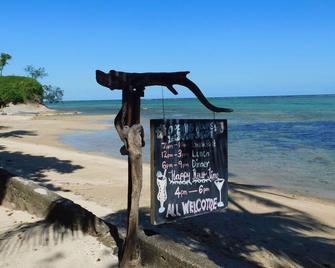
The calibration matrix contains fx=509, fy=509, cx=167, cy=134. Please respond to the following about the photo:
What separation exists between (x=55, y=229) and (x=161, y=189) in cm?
223

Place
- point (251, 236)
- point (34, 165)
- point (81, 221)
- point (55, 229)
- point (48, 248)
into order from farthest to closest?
point (34, 165) → point (251, 236) → point (55, 229) → point (81, 221) → point (48, 248)

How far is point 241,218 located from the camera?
28.0 feet

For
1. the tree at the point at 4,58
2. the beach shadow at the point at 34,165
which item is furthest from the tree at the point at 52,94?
the beach shadow at the point at 34,165

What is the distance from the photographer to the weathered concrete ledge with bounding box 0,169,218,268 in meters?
4.91

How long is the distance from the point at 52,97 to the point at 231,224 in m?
71.9

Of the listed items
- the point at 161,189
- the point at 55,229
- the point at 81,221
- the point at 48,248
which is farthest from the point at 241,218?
the point at 161,189

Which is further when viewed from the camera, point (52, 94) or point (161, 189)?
point (52, 94)

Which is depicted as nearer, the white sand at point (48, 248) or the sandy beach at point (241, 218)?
the white sand at point (48, 248)

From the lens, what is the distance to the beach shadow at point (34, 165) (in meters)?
11.8

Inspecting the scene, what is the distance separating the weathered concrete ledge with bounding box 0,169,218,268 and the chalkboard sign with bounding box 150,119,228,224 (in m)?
0.39

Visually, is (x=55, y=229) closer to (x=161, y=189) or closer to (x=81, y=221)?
(x=81, y=221)

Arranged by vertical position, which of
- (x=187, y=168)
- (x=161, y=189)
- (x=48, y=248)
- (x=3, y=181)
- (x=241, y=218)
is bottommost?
(x=241, y=218)

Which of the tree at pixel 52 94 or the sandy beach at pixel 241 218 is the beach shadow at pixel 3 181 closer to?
the sandy beach at pixel 241 218

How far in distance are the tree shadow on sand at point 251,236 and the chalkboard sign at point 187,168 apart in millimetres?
869
